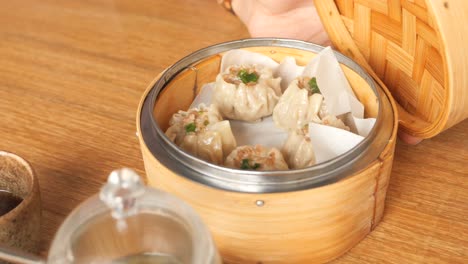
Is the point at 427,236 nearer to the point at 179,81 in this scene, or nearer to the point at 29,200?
the point at 179,81

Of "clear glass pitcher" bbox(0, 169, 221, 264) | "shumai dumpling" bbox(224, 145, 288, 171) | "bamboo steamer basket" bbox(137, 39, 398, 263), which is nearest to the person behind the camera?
"clear glass pitcher" bbox(0, 169, 221, 264)

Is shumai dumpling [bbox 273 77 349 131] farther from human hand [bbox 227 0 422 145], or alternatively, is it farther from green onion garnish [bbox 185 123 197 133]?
human hand [bbox 227 0 422 145]

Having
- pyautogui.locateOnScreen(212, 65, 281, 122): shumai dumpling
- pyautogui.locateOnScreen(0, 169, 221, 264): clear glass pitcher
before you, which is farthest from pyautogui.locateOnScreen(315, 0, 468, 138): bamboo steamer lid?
pyautogui.locateOnScreen(0, 169, 221, 264): clear glass pitcher

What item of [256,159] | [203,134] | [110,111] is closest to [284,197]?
[256,159]

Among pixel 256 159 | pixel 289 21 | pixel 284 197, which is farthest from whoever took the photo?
pixel 289 21

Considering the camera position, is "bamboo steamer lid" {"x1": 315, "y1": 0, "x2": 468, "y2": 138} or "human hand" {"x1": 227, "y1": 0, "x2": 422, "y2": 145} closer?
"bamboo steamer lid" {"x1": 315, "y1": 0, "x2": 468, "y2": 138}

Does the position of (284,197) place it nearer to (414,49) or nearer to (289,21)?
(414,49)
